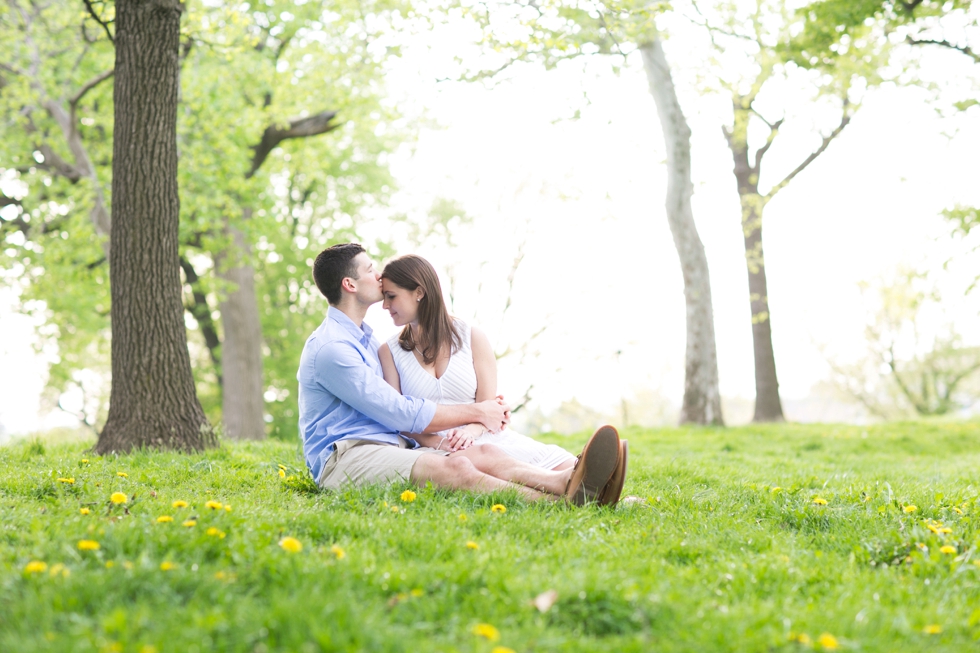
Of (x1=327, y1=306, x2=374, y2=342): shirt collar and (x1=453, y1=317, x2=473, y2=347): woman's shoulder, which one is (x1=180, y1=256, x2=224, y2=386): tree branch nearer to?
(x1=327, y1=306, x2=374, y2=342): shirt collar

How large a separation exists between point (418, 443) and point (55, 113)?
1019cm

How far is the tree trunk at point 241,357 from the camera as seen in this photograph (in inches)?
568

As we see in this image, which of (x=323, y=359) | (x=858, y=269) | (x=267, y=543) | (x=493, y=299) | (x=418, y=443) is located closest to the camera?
(x=267, y=543)

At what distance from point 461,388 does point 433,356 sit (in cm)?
27

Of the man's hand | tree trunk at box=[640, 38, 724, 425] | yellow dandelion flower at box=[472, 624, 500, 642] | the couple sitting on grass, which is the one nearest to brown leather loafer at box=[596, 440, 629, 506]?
the couple sitting on grass

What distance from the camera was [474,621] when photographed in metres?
2.25

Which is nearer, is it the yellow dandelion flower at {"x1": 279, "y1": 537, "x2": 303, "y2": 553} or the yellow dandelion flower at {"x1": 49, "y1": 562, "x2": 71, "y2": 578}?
the yellow dandelion flower at {"x1": 49, "y1": 562, "x2": 71, "y2": 578}

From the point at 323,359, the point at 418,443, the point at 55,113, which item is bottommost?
the point at 418,443

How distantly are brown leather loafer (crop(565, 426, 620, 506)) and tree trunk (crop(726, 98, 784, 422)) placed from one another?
38.0 ft

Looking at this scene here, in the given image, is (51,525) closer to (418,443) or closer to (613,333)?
(418,443)

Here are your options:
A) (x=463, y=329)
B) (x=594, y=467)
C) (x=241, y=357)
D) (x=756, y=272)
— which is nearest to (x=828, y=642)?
(x=594, y=467)

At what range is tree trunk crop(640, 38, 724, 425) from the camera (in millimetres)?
11742

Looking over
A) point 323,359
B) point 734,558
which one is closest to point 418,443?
point 323,359

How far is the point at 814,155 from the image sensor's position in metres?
14.8
